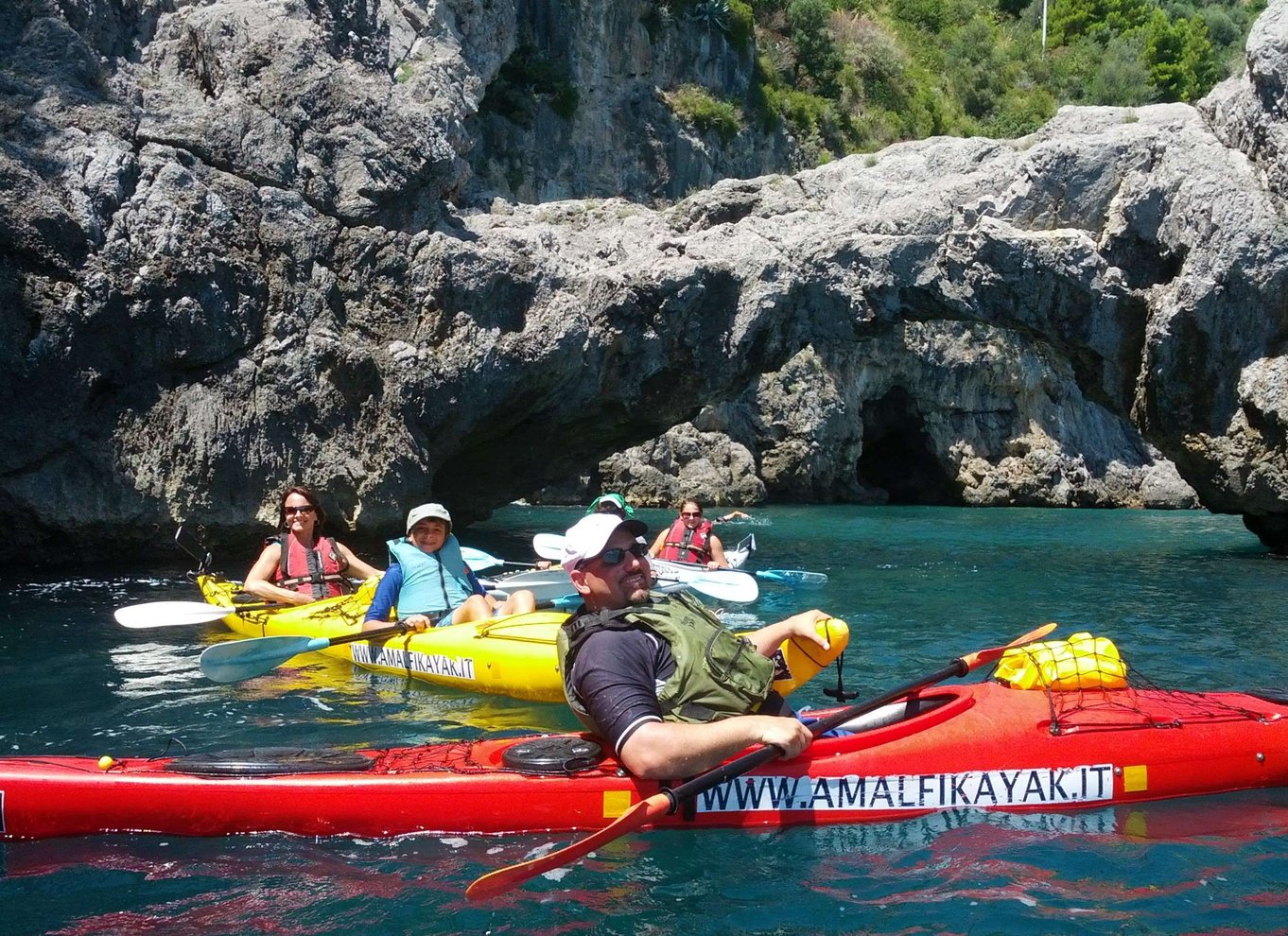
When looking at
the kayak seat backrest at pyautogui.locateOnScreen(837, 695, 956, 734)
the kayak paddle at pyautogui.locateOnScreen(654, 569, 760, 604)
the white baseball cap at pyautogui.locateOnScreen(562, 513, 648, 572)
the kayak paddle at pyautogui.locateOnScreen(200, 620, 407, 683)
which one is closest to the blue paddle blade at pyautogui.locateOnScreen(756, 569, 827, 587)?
the kayak paddle at pyautogui.locateOnScreen(654, 569, 760, 604)

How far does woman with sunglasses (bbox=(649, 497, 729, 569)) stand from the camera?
12.8 meters

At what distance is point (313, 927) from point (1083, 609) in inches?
368

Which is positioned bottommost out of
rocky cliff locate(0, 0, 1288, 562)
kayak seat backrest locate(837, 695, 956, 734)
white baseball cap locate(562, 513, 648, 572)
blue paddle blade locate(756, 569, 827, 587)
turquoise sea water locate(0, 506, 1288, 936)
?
turquoise sea water locate(0, 506, 1288, 936)

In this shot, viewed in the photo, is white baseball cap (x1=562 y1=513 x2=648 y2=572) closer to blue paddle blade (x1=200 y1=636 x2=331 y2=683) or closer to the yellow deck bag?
the yellow deck bag

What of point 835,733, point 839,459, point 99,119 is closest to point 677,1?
point 839,459

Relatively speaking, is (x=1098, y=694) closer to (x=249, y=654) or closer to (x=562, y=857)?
(x=562, y=857)

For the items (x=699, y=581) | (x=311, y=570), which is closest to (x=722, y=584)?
(x=699, y=581)

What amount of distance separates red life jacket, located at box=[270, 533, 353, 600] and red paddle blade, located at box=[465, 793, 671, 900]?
6.37 meters

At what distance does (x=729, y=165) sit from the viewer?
34.6 m

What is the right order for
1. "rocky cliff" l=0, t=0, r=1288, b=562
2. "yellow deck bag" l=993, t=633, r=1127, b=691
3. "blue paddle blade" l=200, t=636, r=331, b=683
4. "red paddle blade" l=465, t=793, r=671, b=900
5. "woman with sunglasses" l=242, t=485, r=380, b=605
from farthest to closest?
1. "rocky cliff" l=0, t=0, r=1288, b=562
2. "woman with sunglasses" l=242, t=485, r=380, b=605
3. "blue paddle blade" l=200, t=636, r=331, b=683
4. "yellow deck bag" l=993, t=633, r=1127, b=691
5. "red paddle blade" l=465, t=793, r=671, b=900

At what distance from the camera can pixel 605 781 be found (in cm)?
452

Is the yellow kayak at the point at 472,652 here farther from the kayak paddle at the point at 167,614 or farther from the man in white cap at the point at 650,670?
the man in white cap at the point at 650,670

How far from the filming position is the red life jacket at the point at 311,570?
9781 millimetres

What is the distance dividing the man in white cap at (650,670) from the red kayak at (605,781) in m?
0.37
